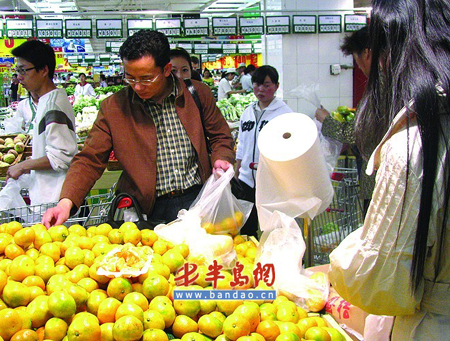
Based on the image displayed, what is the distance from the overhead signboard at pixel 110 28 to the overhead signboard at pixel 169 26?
545 mm

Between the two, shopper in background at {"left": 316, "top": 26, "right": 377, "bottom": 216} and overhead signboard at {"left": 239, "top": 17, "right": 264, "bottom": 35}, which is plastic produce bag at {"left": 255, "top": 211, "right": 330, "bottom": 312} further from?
overhead signboard at {"left": 239, "top": 17, "right": 264, "bottom": 35}

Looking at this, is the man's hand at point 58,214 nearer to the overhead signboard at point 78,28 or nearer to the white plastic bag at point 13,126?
the overhead signboard at point 78,28

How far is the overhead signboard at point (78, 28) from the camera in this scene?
22.1 feet

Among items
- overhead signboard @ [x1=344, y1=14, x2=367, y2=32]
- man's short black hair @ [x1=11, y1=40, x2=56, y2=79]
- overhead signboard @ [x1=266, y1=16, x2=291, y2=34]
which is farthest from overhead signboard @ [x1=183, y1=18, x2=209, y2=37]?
man's short black hair @ [x1=11, y1=40, x2=56, y2=79]

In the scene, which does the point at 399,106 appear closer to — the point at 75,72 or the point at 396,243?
the point at 396,243

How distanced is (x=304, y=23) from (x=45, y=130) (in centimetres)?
506

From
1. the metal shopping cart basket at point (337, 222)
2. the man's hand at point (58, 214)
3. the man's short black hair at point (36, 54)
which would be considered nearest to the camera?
the man's hand at point (58, 214)

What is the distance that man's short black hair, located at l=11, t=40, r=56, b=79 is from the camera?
3.46 meters

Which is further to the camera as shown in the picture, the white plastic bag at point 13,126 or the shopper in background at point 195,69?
the white plastic bag at point 13,126

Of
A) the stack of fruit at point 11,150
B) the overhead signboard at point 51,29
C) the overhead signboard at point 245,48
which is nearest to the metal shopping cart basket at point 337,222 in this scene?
the stack of fruit at point 11,150


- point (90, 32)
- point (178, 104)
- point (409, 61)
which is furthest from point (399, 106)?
point (90, 32)

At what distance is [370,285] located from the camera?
1.27 m

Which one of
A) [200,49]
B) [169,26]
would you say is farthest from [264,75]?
[200,49]

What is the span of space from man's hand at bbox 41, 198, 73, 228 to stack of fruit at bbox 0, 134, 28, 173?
7.18 ft
